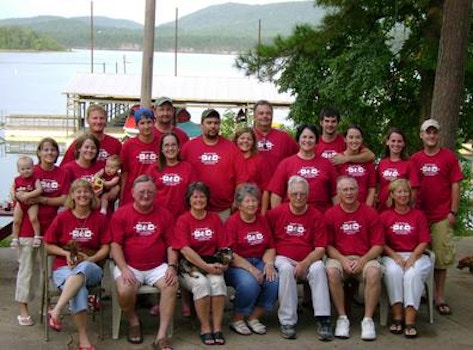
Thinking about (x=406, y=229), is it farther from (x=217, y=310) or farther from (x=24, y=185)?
(x=24, y=185)

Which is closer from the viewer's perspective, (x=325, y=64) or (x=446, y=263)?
(x=446, y=263)

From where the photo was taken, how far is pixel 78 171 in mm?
5207

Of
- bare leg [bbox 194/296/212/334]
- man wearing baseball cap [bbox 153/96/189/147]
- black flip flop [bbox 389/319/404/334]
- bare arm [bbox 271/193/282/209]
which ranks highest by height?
man wearing baseball cap [bbox 153/96/189/147]

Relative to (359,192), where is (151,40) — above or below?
above

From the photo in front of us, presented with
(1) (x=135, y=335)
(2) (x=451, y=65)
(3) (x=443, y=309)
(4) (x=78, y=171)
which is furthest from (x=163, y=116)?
(2) (x=451, y=65)

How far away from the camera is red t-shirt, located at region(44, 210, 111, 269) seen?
191 inches

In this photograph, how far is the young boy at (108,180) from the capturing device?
17.0 feet

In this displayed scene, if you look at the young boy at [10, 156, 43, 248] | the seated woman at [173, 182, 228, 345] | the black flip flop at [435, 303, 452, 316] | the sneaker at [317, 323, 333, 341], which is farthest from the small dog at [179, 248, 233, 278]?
the black flip flop at [435, 303, 452, 316]

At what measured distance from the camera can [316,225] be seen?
5168 mm

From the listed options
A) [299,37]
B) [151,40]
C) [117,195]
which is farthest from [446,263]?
[299,37]

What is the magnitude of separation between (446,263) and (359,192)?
2.99 feet

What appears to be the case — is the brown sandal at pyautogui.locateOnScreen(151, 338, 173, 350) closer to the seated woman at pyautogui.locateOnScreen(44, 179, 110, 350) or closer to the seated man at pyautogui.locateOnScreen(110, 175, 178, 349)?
the seated man at pyautogui.locateOnScreen(110, 175, 178, 349)

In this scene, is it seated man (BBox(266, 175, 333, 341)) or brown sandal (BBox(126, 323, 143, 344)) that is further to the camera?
seated man (BBox(266, 175, 333, 341))

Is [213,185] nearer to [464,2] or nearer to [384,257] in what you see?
[384,257]
